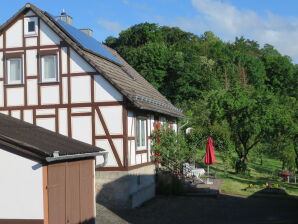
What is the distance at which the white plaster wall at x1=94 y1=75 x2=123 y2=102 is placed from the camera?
16609 mm

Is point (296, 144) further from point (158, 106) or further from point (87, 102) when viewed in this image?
point (87, 102)

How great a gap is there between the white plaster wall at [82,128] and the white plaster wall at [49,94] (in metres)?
1.10

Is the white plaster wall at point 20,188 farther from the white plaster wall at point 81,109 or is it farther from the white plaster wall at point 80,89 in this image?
the white plaster wall at point 80,89

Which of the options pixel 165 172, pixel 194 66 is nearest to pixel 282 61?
pixel 194 66

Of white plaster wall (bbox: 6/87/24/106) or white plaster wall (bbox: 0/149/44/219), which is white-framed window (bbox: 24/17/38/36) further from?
white plaster wall (bbox: 0/149/44/219)

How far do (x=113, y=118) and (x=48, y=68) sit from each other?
3.43 m

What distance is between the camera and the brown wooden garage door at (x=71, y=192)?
35.5 ft

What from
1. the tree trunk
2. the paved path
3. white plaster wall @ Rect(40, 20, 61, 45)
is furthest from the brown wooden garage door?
the tree trunk

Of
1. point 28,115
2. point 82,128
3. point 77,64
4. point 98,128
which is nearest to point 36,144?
point 98,128

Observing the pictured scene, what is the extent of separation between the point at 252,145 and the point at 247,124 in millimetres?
1801

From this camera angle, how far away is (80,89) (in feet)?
56.2

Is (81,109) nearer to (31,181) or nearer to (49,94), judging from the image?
(49,94)

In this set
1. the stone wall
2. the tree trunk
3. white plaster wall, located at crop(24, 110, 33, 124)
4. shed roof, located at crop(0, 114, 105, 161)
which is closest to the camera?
shed roof, located at crop(0, 114, 105, 161)

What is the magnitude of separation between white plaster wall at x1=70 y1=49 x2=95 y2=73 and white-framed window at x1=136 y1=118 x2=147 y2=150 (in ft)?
9.68
